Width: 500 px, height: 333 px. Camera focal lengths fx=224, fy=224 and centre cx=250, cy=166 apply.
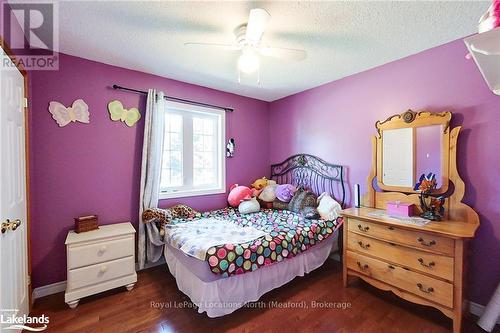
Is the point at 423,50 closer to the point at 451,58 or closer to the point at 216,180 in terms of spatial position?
the point at 451,58

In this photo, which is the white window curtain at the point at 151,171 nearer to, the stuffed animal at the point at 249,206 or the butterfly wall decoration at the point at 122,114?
the butterfly wall decoration at the point at 122,114

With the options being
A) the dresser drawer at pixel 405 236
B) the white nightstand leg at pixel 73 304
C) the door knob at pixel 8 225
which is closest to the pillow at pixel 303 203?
the dresser drawer at pixel 405 236

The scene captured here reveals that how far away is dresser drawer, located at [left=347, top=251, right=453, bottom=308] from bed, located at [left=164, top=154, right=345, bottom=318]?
0.42 m

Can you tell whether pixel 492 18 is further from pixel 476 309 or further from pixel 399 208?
pixel 476 309

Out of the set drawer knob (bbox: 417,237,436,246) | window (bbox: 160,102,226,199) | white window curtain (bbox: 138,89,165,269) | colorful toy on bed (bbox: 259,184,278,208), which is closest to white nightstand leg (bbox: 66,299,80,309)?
white window curtain (bbox: 138,89,165,269)

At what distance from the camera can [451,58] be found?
2.05m

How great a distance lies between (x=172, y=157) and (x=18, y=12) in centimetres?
181

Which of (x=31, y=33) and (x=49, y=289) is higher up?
(x=31, y=33)

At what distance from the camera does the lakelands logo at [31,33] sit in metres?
1.58

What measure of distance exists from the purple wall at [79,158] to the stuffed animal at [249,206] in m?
0.96

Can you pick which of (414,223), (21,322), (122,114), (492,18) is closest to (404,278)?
(414,223)

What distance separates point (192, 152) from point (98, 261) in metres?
1.64

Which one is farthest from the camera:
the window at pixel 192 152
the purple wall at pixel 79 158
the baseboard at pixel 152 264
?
the window at pixel 192 152

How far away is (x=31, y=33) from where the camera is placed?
1.91 metres
